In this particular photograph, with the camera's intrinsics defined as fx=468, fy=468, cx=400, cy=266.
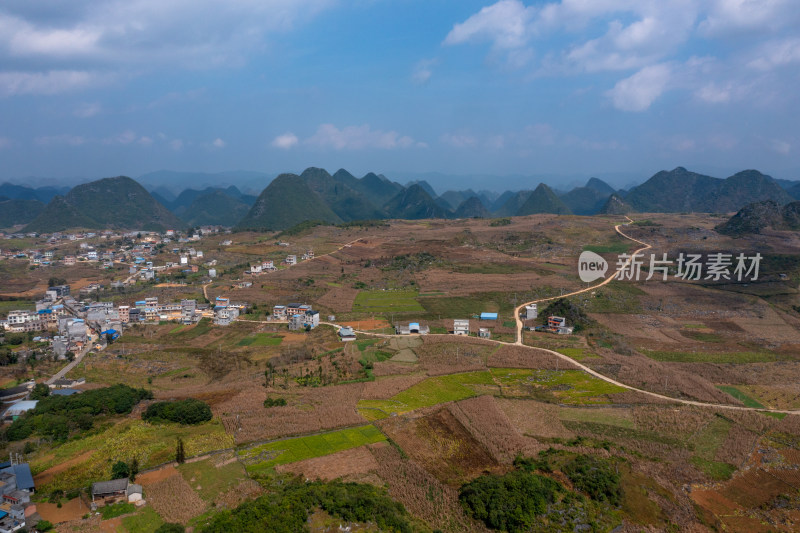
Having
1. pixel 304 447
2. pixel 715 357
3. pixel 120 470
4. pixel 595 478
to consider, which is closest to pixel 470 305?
pixel 715 357

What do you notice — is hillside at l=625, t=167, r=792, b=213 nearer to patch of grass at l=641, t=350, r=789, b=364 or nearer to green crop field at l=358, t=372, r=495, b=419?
patch of grass at l=641, t=350, r=789, b=364

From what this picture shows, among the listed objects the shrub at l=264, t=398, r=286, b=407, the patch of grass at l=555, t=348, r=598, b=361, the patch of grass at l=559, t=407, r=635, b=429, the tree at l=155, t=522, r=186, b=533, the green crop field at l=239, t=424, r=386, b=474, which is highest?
the patch of grass at l=555, t=348, r=598, b=361

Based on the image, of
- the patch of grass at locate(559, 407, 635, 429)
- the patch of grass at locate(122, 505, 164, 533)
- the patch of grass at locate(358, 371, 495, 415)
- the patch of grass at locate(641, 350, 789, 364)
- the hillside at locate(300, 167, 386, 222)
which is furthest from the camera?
the hillside at locate(300, 167, 386, 222)

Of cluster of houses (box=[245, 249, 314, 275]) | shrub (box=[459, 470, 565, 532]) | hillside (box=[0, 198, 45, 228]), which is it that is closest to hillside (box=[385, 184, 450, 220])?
cluster of houses (box=[245, 249, 314, 275])

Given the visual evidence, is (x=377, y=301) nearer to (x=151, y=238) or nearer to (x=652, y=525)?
(x=652, y=525)

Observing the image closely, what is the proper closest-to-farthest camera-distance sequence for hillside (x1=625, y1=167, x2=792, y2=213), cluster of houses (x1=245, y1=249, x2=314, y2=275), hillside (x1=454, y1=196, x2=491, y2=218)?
cluster of houses (x1=245, y1=249, x2=314, y2=275)
hillside (x1=625, y1=167, x2=792, y2=213)
hillside (x1=454, y1=196, x2=491, y2=218)

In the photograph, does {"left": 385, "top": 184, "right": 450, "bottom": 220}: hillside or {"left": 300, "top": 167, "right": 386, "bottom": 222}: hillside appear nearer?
{"left": 385, "top": 184, "right": 450, "bottom": 220}: hillside

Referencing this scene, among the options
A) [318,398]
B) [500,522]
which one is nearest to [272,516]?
[500,522]

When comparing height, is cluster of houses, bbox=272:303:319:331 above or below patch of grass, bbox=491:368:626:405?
above
